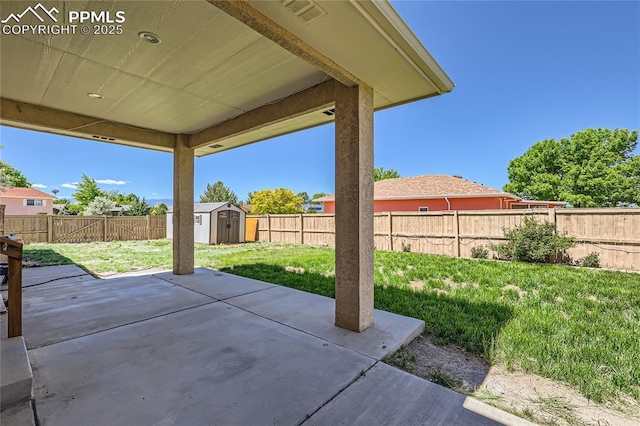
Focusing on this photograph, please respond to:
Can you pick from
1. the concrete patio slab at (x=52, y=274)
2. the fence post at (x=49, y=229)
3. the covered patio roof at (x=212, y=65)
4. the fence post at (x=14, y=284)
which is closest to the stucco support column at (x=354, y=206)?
the covered patio roof at (x=212, y=65)

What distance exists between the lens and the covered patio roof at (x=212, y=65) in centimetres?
218

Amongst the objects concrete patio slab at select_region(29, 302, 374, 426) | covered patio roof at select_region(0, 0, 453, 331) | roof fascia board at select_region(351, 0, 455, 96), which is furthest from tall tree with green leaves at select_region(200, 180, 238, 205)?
roof fascia board at select_region(351, 0, 455, 96)

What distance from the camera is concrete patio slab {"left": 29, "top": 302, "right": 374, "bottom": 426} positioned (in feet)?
6.17

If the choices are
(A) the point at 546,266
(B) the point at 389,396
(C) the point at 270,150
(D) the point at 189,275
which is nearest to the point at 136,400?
(B) the point at 389,396

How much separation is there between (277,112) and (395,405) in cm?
375

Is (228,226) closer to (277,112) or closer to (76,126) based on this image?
(76,126)

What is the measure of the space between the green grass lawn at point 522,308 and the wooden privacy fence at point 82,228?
8.11 m

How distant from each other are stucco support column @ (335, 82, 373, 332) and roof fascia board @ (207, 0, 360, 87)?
35 centimetres

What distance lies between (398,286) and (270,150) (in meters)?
38.9

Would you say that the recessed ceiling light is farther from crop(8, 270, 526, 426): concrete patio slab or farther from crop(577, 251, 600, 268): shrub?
crop(577, 251, 600, 268): shrub

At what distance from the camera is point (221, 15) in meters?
2.27

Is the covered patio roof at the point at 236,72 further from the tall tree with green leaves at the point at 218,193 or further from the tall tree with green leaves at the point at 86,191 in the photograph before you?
the tall tree with green leaves at the point at 86,191

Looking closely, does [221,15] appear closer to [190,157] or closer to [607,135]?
[190,157]

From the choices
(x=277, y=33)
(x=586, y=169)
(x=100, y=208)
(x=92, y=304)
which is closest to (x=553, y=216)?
(x=277, y=33)
